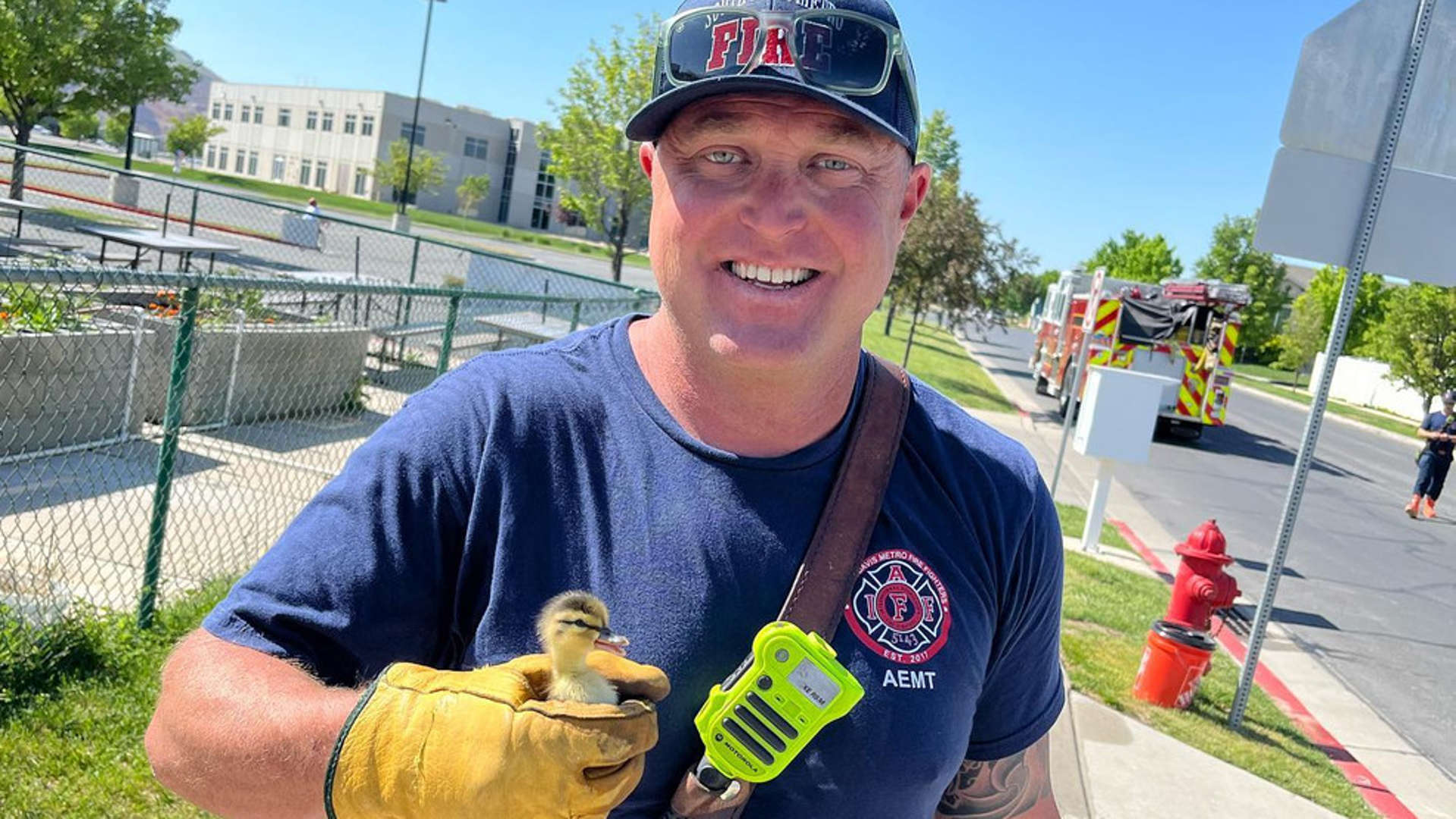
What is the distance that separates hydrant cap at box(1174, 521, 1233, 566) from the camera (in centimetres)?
610

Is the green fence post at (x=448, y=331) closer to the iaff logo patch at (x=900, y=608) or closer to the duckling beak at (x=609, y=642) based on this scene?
the iaff logo patch at (x=900, y=608)

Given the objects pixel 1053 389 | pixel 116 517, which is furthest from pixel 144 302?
pixel 1053 389

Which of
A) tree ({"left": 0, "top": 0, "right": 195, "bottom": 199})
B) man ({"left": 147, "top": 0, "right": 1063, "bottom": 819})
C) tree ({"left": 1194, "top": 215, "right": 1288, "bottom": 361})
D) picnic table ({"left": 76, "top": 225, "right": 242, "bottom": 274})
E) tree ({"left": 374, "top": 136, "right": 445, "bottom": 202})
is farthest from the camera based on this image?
tree ({"left": 1194, "top": 215, "right": 1288, "bottom": 361})

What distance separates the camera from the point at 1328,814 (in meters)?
4.74

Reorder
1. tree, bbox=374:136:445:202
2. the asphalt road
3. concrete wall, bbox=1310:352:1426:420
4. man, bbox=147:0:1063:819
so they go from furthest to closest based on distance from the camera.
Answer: tree, bbox=374:136:445:202 → concrete wall, bbox=1310:352:1426:420 → the asphalt road → man, bbox=147:0:1063:819

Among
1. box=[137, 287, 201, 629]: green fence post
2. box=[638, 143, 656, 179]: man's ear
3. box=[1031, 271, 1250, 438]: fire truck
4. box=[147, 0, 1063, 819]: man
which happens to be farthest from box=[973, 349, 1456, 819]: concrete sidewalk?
Answer: box=[1031, 271, 1250, 438]: fire truck

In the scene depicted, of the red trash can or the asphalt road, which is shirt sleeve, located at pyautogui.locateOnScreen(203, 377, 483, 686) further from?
the asphalt road

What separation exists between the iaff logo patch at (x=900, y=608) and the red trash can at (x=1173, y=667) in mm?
4824

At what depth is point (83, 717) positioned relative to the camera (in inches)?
138

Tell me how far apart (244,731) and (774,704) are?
2.05ft

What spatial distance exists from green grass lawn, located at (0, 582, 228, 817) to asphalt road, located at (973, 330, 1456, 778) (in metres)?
6.34

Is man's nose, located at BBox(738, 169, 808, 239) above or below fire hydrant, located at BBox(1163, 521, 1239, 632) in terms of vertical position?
above

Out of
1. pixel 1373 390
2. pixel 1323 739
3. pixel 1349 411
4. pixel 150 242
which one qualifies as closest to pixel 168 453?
pixel 1323 739

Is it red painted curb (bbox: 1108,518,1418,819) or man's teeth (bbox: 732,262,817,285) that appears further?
red painted curb (bbox: 1108,518,1418,819)
